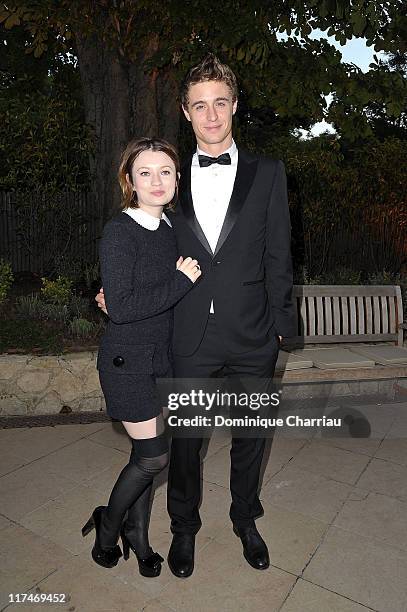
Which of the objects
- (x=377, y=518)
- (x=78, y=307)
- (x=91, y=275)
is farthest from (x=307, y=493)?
(x=91, y=275)

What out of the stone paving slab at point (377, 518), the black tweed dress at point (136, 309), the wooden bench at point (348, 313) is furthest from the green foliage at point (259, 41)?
the stone paving slab at point (377, 518)

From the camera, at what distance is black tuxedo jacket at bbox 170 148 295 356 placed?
273cm

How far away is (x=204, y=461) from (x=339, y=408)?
1.77 meters

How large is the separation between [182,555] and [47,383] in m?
2.67

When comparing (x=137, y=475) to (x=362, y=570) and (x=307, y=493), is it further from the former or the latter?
(x=307, y=493)

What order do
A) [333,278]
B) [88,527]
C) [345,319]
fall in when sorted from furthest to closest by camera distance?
[333,278] < [345,319] < [88,527]

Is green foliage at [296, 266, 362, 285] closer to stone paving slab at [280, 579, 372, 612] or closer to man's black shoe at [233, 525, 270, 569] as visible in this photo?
man's black shoe at [233, 525, 270, 569]

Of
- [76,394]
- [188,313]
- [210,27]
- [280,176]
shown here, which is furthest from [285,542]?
[210,27]

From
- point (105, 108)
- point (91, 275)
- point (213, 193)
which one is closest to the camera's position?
point (213, 193)

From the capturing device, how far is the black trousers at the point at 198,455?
9.19 feet

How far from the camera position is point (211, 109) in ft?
8.65

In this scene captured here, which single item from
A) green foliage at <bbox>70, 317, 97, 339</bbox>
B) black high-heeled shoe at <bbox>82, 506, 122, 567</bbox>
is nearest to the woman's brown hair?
black high-heeled shoe at <bbox>82, 506, 122, 567</bbox>

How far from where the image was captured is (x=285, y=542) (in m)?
3.15

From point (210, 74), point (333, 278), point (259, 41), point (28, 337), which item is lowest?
point (28, 337)
